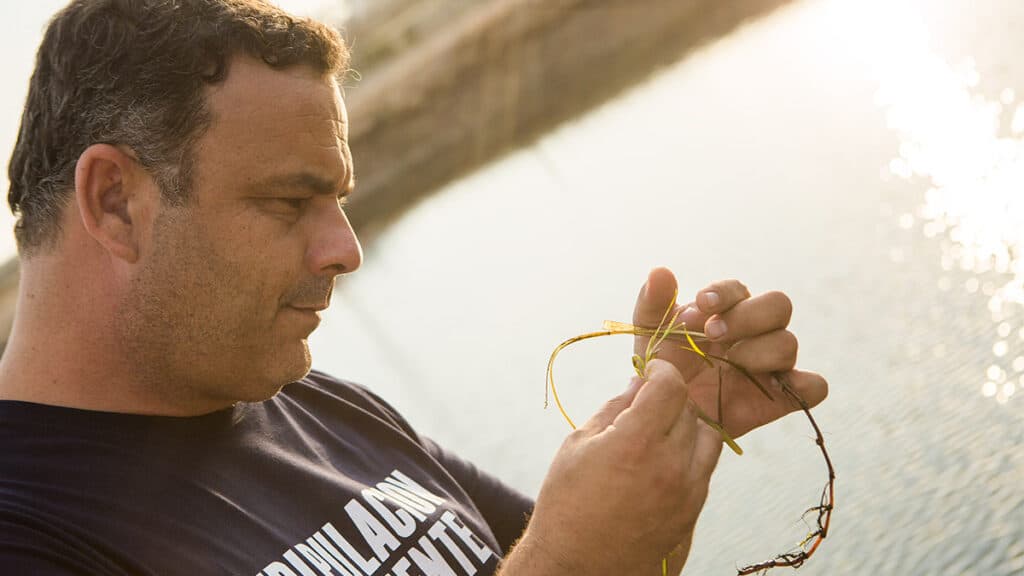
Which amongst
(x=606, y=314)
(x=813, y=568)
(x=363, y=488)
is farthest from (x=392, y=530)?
(x=606, y=314)

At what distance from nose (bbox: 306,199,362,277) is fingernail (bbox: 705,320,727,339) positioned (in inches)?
16.1

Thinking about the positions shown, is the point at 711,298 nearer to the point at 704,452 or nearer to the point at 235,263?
the point at 704,452

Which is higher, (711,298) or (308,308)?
(308,308)

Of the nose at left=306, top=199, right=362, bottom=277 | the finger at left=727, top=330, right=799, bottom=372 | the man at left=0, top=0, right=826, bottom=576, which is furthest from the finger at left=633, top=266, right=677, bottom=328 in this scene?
the nose at left=306, top=199, right=362, bottom=277

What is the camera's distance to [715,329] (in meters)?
1.14

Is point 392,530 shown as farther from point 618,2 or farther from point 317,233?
point 618,2

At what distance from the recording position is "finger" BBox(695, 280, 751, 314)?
1118mm

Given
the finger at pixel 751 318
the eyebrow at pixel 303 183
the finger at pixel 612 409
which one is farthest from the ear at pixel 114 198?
the finger at pixel 751 318

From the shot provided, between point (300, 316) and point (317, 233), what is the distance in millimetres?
100

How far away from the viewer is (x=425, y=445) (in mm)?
1422

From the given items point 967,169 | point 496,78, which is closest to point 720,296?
point 967,169

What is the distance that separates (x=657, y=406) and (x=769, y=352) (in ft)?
0.83

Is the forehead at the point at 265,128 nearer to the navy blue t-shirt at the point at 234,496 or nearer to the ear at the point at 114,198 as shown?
the ear at the point at 114,198

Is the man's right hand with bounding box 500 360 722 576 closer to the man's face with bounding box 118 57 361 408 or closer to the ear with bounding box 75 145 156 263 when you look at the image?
the man's face with bounding box 118 57 361 408
